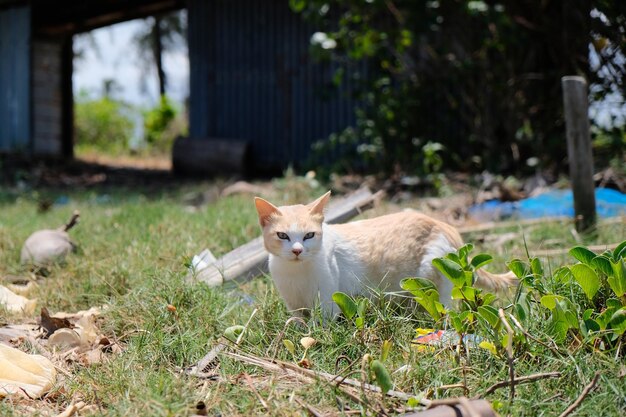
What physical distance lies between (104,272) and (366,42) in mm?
5559

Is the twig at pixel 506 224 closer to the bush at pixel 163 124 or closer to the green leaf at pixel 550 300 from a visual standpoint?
the green leaf at pixel 550 300

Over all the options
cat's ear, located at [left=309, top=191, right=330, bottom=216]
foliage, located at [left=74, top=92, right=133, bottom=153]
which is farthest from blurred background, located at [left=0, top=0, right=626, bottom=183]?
cat's ear, located at [left=309, top=191, right=330, bottom=216]

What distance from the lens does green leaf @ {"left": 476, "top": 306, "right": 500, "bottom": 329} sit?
2.41m

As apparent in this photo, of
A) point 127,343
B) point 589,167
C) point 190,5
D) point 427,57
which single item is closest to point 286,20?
point 190,5

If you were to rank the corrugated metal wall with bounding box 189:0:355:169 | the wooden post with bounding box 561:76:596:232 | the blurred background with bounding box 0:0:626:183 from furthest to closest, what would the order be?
the corrugated metal wall with bounding box 189:0:355:169 < the blurred background with bounding box 0:0:626:183 < the wooden post with bounding box 561:76:596:232

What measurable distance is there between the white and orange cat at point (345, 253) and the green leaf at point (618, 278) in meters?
0.82

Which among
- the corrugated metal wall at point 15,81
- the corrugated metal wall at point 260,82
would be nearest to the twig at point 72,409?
the corrugated metal wall at point 260,82

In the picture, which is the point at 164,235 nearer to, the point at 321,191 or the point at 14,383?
the point at 14,383

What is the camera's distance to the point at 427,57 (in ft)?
29.9

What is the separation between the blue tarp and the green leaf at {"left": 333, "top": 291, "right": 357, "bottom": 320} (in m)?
3.57

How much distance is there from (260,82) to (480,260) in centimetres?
1043

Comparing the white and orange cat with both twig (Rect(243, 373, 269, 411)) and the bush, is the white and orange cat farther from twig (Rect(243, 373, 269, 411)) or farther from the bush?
the bush

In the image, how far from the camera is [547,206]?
244 inches

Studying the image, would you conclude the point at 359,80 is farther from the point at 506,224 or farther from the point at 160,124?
the point at 160,124
